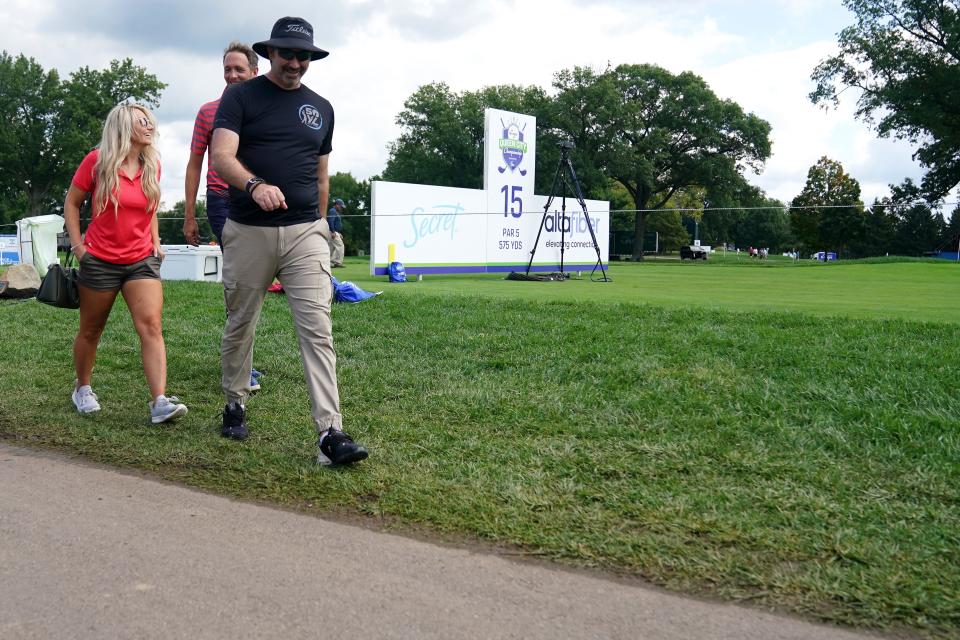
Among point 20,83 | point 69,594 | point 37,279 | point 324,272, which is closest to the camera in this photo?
point 69,594

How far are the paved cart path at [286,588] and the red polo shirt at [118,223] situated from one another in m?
1.87

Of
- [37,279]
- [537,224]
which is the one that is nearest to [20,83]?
[537,224]

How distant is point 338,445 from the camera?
3912 millimetres

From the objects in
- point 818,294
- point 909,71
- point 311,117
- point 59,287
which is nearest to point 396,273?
point 818,294

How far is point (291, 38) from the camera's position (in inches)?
156

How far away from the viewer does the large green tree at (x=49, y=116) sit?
60031 millimetres

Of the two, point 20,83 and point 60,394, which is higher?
point 20,83

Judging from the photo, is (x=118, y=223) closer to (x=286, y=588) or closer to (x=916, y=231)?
(x=286, y=588)

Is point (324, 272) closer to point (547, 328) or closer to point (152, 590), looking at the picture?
point (152, 590)

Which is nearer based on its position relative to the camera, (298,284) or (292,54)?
(292,54)

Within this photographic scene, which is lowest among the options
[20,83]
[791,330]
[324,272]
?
[791,330]

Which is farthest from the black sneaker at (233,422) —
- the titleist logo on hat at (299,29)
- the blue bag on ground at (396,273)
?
the blue bag on ground at (396,273)

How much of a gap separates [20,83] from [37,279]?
61219mm

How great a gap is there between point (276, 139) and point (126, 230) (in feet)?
4.47
